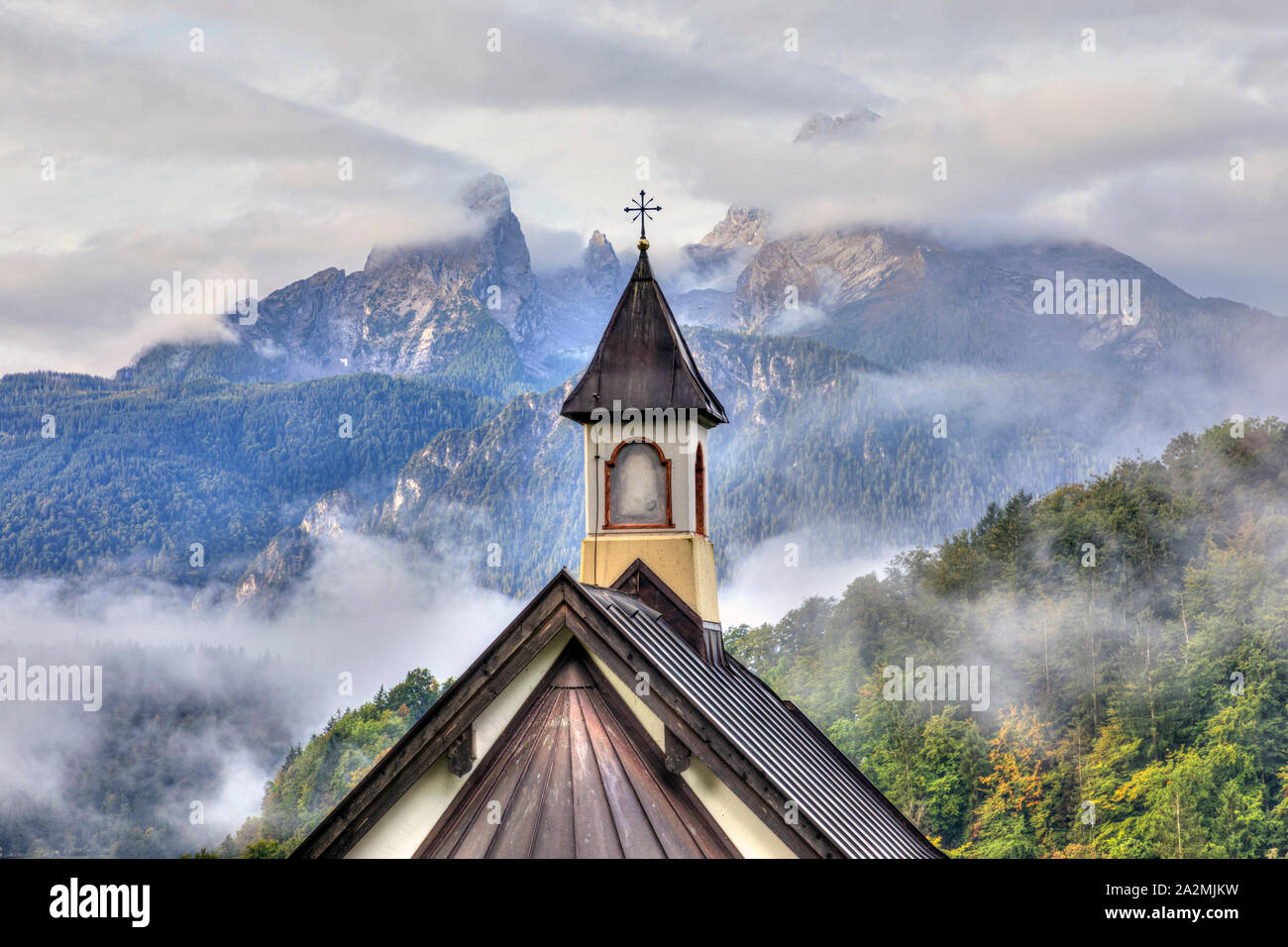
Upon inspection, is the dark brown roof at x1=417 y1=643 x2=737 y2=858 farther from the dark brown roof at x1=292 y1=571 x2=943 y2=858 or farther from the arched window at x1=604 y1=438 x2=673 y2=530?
the arched window at x1=604 y1=438 x2=673 y2=530

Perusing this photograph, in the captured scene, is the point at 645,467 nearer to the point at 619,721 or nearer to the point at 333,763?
the point at 619,721

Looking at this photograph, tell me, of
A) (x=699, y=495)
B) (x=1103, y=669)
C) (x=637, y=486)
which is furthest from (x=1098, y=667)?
(x=637, y=486)

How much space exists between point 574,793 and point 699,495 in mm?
9049

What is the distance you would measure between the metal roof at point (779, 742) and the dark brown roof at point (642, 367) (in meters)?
3.11

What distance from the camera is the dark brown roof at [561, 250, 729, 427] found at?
21.3 metres

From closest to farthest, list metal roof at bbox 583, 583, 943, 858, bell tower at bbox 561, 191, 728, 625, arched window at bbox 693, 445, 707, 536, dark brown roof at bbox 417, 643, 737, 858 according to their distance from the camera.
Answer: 1. dark brown roof at bbox 417, 643, 737, 858
2. metal roof at bbox 583, 583, 943, 858
3. bell tower at bbox 561, 191, 728, 625
4. arched window at bbox 693, 445, 707, 536

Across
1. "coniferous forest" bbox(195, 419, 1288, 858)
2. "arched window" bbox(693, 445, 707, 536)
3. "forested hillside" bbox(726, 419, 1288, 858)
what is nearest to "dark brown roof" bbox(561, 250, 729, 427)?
"arched window" bbox(693, 445, 707, 536)

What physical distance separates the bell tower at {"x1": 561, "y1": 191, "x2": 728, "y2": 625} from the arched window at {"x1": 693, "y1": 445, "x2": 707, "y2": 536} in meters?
0.06

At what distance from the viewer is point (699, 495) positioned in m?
22.3

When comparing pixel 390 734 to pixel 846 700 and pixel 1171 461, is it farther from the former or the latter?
pixel 1171 461

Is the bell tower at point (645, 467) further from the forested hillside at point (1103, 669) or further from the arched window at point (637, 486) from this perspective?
the forested hillside at point (1103, 669)

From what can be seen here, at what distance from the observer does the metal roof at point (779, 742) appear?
14.5 metres
